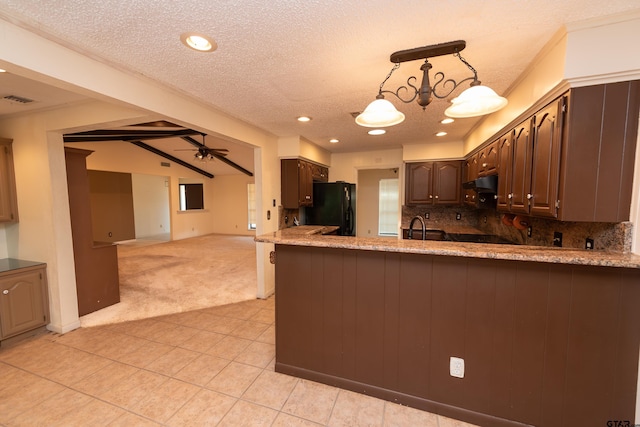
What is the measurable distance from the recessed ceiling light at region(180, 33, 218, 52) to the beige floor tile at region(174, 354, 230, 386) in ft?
7.78

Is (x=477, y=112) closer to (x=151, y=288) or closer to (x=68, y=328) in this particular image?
(x=68, y=328)

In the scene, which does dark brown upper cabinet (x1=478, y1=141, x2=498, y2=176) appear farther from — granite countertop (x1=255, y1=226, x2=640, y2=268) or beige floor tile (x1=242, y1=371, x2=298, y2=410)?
beige floor tile (x1=242, y1=371, x2=298, y2=410)

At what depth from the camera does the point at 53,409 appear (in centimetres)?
171

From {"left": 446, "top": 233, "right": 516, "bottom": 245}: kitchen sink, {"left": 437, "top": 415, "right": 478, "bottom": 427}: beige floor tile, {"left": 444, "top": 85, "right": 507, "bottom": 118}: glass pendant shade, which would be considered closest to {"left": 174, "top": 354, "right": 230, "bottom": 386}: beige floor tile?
{"left": 437, "top": 415, "right": 478, "bottom": 427}: beige floor tile

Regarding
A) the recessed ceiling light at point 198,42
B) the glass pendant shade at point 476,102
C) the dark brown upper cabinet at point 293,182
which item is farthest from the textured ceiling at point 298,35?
the dark brown upper cabinet at point 293,182

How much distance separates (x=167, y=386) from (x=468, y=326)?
7.29 feet

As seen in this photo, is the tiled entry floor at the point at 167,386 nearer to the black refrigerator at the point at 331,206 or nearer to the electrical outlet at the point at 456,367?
the electrical outlet at the point at 456,367

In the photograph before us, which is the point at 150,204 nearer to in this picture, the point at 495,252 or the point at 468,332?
the point at 468,332

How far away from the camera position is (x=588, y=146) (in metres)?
1.40

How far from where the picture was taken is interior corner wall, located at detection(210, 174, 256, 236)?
9297 mm

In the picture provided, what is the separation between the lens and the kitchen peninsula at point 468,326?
1395 millimetres

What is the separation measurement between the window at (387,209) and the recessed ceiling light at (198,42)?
20.6ft

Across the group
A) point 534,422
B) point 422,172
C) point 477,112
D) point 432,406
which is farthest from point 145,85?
point 422,172

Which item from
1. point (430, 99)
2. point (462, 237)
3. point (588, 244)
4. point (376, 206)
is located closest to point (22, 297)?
point (430, 99)
